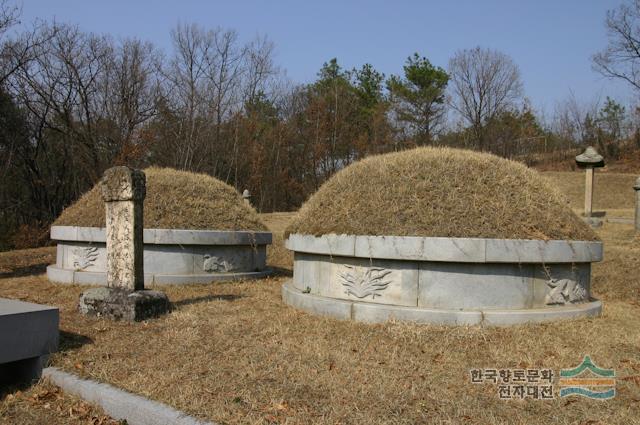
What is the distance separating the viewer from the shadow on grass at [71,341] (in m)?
5.87

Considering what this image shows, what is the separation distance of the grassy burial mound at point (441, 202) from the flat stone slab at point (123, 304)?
2.25 meters

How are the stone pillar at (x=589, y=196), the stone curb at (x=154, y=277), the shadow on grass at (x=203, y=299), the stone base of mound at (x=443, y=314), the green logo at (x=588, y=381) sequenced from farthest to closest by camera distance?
1. the stone pillar at (x=589, y=196)
2. the stone curb at (x=154, y=277)
3. the shadow on grass at (x=203, y=299)
4. the stone base of mound at (x=443, y=314)
5. the green logo at (x=588, y=381)

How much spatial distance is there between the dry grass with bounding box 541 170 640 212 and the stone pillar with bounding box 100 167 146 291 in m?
29.2

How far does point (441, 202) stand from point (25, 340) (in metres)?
5.11

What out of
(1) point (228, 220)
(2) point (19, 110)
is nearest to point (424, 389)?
(1) point (228, 220)

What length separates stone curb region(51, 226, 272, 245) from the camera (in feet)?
33.7

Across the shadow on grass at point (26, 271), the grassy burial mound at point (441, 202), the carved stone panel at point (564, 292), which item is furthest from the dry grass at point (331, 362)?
the shadow on grass at point (26, 271)

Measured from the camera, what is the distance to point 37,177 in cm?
2536

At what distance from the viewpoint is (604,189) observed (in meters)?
35.6

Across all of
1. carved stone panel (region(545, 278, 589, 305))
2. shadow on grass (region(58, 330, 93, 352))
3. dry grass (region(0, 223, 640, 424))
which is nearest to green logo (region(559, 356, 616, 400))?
dry grass (region(0, 223, 640, 424))

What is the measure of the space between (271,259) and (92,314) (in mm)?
8937

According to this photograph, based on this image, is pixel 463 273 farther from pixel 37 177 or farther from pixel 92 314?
pixel 37 177

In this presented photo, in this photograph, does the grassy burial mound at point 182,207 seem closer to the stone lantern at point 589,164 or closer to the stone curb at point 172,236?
the stone curb at point 172,236

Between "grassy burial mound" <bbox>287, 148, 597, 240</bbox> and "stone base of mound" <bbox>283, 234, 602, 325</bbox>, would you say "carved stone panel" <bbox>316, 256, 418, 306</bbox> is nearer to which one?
"stone base of mound" <bbox>283, 234, 602, 325</bbox>
